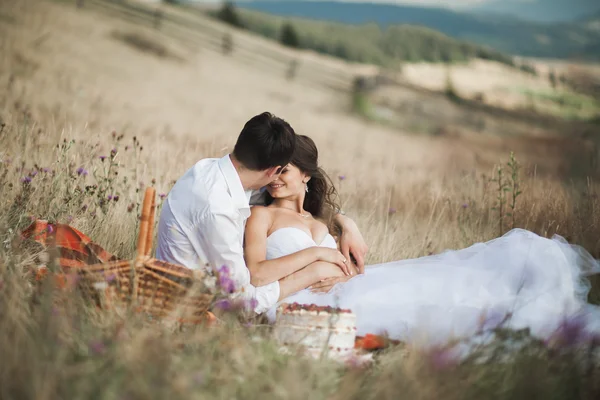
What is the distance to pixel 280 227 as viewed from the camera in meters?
4.20

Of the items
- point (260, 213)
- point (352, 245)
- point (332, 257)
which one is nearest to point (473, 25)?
point (352, 245)

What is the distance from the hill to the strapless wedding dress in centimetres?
5136

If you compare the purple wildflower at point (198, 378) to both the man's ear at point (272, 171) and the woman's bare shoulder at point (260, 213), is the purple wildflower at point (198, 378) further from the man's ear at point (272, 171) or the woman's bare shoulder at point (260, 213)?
the woman's bare shoulder at point (260, 213)

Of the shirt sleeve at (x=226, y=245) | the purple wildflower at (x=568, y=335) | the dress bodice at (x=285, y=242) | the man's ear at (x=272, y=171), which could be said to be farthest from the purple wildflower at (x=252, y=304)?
the purple wildflower at (x=568, y=335)

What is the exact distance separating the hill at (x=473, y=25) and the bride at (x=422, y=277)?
51369mm

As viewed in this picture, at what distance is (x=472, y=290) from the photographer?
3.79 m

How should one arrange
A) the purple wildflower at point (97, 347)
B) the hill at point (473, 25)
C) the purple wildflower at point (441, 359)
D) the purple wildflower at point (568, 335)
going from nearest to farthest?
the purple wildflower at point (97, 347) < the purple wildflower at point (441, 359) < the purple wildflower at point (568, 335) < the hill at point (473, 25)

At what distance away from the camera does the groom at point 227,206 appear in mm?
3562

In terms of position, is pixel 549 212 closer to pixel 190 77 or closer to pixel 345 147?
pixel 345 147

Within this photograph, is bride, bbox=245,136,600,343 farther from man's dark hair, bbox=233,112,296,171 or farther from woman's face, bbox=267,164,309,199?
man's dark hair, bbox=233,112,296,171

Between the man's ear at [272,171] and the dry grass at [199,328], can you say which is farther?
the man's ear at [272,171]

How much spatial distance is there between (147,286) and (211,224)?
587mm

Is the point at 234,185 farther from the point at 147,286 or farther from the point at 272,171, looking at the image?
the point at 147,286

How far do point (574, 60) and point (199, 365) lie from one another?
2442 millimetres
